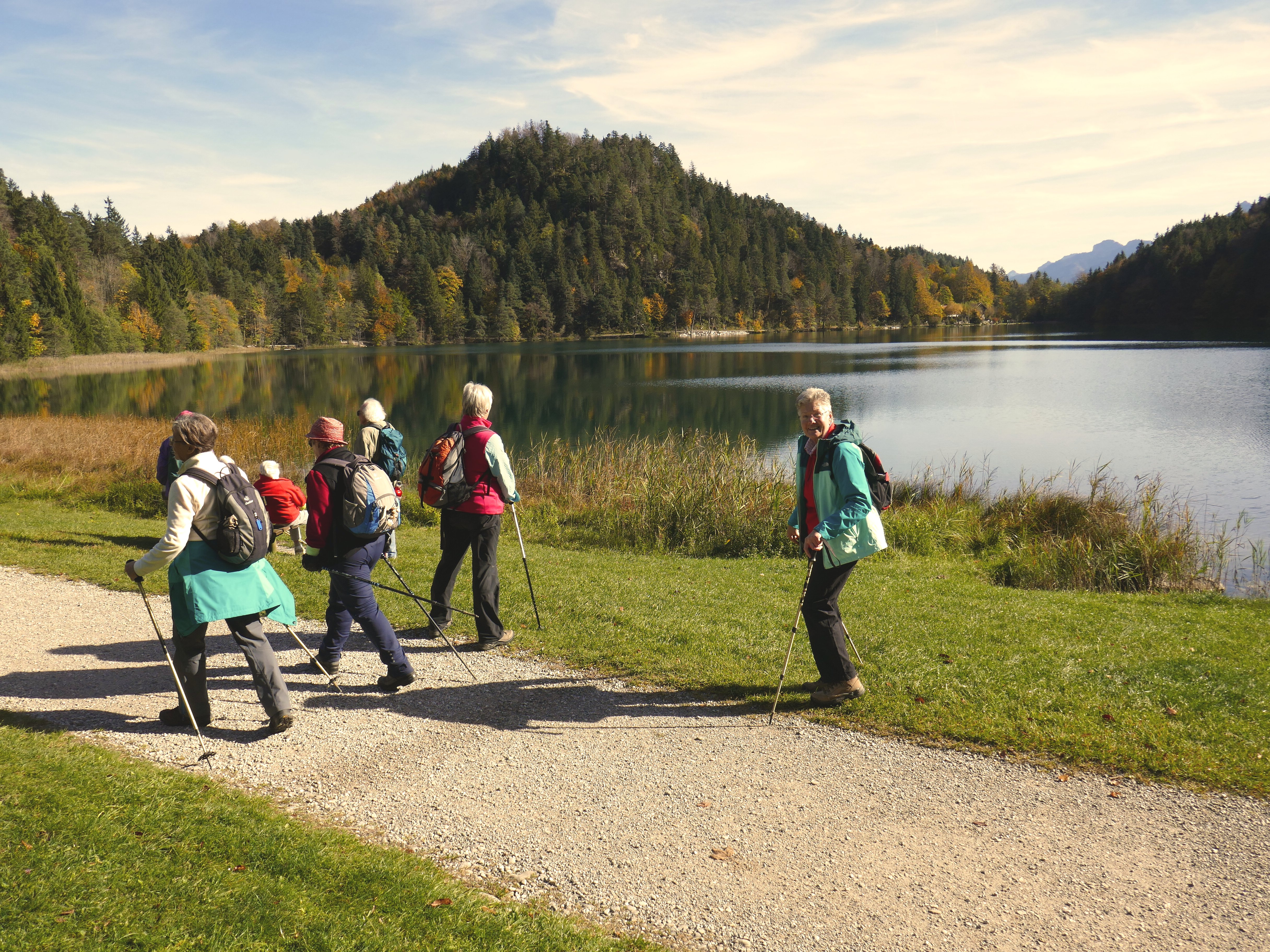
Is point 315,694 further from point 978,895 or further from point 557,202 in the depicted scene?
point 557,202

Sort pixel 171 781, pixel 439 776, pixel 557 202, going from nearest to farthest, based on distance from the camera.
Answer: pixel 171 781, pixel 439 776, pixel 557 202

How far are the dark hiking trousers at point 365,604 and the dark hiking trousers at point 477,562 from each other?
0.82 m

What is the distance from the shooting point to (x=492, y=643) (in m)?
7.53

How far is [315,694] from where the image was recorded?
6.40 metres

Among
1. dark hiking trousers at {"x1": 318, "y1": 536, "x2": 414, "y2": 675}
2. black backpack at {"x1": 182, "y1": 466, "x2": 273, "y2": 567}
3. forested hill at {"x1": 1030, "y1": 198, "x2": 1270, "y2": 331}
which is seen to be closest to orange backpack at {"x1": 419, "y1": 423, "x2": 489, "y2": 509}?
dark hiking trousers at {"x1": 318, "y1": 536, "x2": 414, "y2": 675}

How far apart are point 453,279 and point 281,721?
14841 centimetres

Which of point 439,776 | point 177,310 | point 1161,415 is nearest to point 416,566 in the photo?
point 439,776

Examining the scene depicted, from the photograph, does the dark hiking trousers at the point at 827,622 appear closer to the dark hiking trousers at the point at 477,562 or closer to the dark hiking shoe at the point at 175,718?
the dark hiking trousers at the point at 477,562

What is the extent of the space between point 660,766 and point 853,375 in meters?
49.3

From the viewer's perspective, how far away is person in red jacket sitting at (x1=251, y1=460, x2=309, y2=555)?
329 inches

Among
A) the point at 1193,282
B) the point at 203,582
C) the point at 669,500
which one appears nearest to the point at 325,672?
the point at 203,582

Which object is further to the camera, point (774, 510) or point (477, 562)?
point (774, 510)

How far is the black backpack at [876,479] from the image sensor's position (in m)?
5.77

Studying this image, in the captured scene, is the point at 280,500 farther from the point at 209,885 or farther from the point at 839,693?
the point at 839,693
